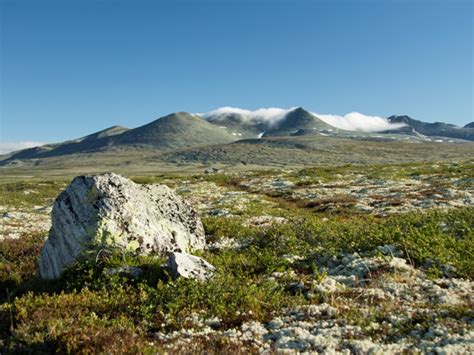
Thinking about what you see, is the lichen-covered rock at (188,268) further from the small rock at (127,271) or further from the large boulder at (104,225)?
the large boulder at (104,225)

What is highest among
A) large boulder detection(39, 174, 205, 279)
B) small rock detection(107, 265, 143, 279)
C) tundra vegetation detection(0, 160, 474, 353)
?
large boulder detection(39, 174, 205, 279)

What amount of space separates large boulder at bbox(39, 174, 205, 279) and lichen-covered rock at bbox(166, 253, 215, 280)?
8.83 feet

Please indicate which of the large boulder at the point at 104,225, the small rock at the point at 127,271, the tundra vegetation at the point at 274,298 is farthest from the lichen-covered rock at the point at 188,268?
the large boulder at the point at 104,225

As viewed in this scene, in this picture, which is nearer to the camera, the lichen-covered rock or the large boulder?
the lichen-covered rock

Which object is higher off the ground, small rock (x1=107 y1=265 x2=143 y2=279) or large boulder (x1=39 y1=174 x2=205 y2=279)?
large boulder (x1=39 y1=174 x2=205 y2=279)

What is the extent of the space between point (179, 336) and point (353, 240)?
8459 mm

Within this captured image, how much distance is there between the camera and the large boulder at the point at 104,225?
13289 mm

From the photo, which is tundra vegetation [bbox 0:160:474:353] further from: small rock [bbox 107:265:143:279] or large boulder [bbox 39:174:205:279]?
large boulder [bbox 39:174:205:279]

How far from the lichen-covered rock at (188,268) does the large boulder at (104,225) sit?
2.69 metres

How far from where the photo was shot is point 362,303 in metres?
9.41

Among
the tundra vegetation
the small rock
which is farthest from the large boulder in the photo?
the small rock

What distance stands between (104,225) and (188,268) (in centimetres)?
403

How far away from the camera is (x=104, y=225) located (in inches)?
531

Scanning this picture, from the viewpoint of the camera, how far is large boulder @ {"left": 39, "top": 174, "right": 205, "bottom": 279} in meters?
13.3
